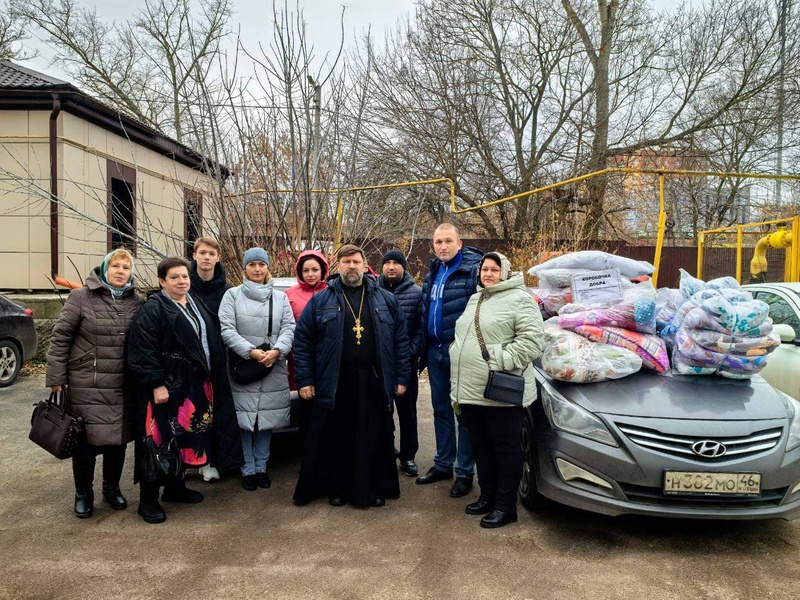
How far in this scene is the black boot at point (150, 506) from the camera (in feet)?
11.7

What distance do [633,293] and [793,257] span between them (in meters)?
6.71

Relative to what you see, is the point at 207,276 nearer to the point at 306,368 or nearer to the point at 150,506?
the point at 306,368

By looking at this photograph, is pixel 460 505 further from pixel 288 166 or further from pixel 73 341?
pixel 288 166

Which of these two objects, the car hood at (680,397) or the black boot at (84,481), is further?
the black boot at (84,481)

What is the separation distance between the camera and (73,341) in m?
3.54

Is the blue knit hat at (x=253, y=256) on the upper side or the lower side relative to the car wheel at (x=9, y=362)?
upper

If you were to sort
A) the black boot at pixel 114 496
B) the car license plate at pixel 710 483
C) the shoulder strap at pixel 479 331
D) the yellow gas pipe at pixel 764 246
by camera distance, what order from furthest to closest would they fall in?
1. the yellow gas pipe at pixel 764 246
2. the black boot at pixel 114 496
3. the shoulder strap at pixel 479 331
4. the car license plate at pixel 710 483

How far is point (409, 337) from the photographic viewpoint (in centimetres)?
442

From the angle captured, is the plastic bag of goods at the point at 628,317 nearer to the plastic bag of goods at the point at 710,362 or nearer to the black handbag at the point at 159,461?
the plastic bag of goods at the point at 710,362

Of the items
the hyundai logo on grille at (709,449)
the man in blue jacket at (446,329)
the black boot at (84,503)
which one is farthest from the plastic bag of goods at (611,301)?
the black boot at (84,503)

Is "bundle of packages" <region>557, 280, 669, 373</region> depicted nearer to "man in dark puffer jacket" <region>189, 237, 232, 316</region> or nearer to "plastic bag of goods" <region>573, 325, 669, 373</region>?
"plastic bag of goods" <region>573, 325, 669, 373</region>

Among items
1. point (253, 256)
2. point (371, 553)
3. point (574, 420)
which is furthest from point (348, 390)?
point (574, 420)

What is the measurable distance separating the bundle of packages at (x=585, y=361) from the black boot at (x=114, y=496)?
2843 millimetres

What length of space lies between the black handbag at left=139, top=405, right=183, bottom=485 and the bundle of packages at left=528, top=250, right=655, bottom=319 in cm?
270
